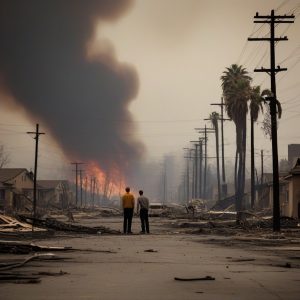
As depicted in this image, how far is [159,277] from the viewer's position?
10828 mm

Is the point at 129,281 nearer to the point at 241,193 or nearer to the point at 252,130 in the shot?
the point at 252,130

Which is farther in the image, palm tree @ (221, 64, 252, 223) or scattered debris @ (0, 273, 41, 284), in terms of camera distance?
palm tree @ (221, 64, 252, 223)

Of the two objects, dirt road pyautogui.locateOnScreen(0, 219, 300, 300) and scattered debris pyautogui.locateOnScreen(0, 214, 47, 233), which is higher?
scattered debris pyautogui.locateOnScreen(0, 214, 47, 233)

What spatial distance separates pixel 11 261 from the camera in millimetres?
12766

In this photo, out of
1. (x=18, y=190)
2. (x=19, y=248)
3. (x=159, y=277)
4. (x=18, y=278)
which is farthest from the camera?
(x=18, y=190)

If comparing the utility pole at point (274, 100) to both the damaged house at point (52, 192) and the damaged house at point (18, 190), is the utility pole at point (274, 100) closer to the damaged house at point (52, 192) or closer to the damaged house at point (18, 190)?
the damaged house at point (18, 190)

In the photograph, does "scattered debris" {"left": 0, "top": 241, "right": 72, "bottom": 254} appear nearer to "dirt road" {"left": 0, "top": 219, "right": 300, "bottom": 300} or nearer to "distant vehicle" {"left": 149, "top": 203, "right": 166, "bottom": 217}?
"dirt road" {"left": 0, "top": 219, "right": 300, "bottom": 300}

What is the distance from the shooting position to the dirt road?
870 centimetres

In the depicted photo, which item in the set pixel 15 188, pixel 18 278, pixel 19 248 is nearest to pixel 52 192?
pixel 15 188

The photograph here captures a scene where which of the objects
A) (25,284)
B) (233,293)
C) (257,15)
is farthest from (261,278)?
(257,15)

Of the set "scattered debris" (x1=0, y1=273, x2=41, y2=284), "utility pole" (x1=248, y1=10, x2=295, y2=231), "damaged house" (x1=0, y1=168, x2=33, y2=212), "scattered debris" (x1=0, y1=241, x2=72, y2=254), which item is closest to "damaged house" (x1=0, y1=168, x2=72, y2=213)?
"damaged house" (x1=0, y1=168, x2=33, y2=212)

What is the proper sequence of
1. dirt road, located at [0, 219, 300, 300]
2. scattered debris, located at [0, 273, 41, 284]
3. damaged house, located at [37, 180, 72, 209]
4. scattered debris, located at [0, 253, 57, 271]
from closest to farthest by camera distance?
dirt road, located at [0, 219, 300, 300] < scattered debris, located at [0, 273, 41, 284] < scattered debris, located at [0, 253, 57, 271] < damaged house, located at [37, 180, 72, 209]

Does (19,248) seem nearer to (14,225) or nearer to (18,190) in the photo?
(14,225)

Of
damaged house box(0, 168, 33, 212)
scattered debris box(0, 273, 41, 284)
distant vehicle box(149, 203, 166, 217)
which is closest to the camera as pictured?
scattered debris box(0, 273, 41, 284)
